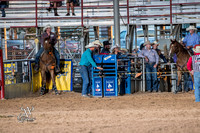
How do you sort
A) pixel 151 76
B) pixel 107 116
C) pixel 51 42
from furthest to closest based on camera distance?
pixel 151 76 < pixel 51 42 < pixel 107 116

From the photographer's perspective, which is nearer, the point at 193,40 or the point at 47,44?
the point at 47,44

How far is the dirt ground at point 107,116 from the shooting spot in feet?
27.0

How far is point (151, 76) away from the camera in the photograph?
16.8m

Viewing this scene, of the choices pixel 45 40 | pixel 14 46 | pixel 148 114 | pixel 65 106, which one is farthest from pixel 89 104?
pixel 14 46

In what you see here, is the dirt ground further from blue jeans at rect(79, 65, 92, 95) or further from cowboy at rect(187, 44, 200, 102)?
blue jeans at rect(79, 65, 92, 95)

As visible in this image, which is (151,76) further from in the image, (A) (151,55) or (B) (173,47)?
(B) (173,47)

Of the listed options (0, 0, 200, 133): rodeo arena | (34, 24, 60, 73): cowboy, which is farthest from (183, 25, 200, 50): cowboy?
(34, 24, 60, 73): cowboy

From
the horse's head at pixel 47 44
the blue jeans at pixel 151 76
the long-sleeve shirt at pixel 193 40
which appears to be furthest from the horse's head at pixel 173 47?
the horse's head at pixel 47 44

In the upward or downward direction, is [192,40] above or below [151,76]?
above

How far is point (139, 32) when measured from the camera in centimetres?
2711

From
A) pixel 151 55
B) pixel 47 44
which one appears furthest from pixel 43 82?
pixel 151 55

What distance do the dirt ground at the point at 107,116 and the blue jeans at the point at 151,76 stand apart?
3.05 m

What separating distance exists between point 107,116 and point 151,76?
720 centimetres

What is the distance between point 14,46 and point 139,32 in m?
8.01
